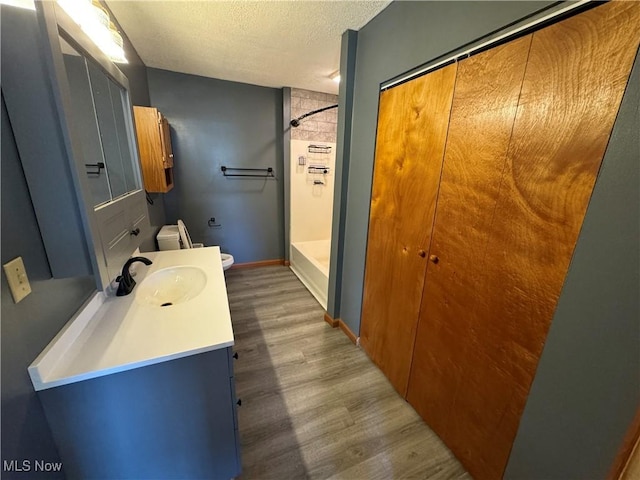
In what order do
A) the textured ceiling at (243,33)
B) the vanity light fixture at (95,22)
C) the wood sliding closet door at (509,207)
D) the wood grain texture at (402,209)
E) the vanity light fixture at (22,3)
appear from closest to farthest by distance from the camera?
the vanity light fixture at (22,3) < the wood sliding closet door at (509,207) < the vanity light fixture at (95,22) < the wood grain texture at (402,209) < the textured ceiling at (243,33)

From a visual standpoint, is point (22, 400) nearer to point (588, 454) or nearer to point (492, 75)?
point (588, 454)

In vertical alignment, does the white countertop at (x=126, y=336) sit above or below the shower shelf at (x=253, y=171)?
below

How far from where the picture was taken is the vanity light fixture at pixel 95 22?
89 centimetres

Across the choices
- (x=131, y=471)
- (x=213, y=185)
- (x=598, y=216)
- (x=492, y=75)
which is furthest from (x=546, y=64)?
(x=213, y=185)

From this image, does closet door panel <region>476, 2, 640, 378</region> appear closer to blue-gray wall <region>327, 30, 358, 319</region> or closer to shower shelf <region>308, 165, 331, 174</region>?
blue-gray wall <region>327, 30, 358, 319</region>

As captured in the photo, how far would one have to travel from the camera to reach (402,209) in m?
1.53

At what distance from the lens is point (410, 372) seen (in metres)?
1.61

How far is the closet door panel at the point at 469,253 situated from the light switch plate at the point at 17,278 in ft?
5.11

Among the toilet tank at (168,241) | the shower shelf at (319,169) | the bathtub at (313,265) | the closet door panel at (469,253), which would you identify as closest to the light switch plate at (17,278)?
the closet door panel at (469,253)

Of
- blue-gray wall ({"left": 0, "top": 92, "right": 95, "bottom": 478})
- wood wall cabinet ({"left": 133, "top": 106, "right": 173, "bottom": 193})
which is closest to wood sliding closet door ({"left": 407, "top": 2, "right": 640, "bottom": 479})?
blue-gray wall ({"left": 0, "top": 92, "right": 95, "bottom": 478})

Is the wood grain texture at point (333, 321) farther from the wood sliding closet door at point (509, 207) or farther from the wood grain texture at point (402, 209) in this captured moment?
the wood sliding closet door at point (509, 207)

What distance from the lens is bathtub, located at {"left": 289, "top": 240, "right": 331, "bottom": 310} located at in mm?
2838

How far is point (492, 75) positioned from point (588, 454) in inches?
53.3

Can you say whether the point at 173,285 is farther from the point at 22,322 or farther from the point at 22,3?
the point at 22,3
